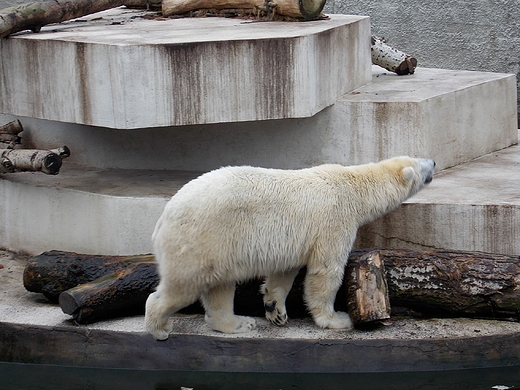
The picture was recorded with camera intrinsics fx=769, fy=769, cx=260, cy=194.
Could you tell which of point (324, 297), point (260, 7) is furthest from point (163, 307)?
point (260, 7)

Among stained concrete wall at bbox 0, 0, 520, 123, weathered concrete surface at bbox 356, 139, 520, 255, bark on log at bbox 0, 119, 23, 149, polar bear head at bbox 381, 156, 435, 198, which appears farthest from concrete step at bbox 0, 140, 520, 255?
stained concrete wall at bbox 0, 0, 520, 123

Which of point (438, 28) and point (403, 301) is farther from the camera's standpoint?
point (438, 28)

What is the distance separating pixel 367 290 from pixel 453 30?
19.6 ft

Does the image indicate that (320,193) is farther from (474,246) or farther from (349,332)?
(474,246)

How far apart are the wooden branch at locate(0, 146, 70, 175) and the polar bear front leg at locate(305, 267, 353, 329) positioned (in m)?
2.27

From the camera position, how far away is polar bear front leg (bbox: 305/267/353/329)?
14.9ft

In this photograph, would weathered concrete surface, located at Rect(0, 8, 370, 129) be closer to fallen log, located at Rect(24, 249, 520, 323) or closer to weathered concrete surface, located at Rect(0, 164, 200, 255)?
weathered concrete surface, located at Rect(0, 164, 200, 255)

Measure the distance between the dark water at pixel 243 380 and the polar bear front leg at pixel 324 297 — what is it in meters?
0.33

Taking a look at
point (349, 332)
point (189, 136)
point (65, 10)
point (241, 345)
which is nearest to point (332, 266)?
point (349, 332)

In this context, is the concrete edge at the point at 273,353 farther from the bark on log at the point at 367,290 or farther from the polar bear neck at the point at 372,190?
the polar bear neck at the point at 372,190

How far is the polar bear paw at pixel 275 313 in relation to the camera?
470 centimetres

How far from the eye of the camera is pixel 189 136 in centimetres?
639

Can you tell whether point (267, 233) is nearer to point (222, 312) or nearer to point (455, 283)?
point (222, 312)

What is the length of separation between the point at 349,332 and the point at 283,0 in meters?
3.37
